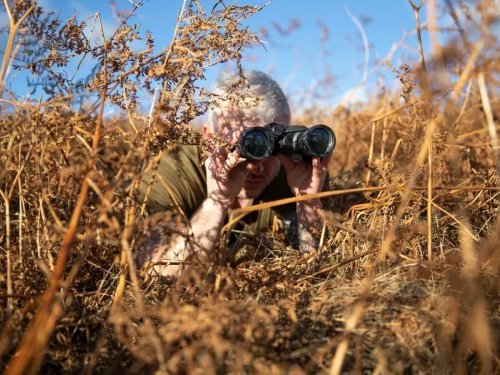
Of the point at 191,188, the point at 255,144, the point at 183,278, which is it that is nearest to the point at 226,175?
the point at 255,144

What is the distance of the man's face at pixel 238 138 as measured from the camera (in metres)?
1.59

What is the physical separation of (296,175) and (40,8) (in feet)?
3.56

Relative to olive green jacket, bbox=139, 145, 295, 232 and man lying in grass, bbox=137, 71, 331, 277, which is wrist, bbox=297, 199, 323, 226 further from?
olive green jacket, bbox=139, 145, 295, 232

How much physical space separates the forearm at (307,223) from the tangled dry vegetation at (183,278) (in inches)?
12.7

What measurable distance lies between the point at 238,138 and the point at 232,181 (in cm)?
18

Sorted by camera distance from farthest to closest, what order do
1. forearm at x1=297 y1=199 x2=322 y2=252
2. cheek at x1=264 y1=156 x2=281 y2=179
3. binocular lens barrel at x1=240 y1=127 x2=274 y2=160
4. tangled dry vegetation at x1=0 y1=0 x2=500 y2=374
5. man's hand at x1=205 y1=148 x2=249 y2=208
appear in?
cheek at x1=264 y1=156 x2=281 y2=179 → forearm at x1=297 y1=199 x2=322 y2=252 → man's hand at x1=205 y1=148 x2=249 y2=208 → binocular lens barrel at x1=240 y1=127 x2=274 y2=160 → tangled dry vegetation at x1=0 y1=0 x2=500 y2=374

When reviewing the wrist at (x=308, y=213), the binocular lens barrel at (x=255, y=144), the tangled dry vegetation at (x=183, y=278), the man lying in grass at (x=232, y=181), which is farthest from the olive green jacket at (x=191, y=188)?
the tangled dry vegetation at (x=183, y=278)

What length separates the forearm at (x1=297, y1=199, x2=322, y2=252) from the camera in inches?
66.4

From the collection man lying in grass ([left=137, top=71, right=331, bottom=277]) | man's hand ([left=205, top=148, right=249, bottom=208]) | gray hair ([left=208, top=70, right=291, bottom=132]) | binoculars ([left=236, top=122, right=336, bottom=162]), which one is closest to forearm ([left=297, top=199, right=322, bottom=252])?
man lying in grass ([left=137, top=71, right=331, bottom=277])

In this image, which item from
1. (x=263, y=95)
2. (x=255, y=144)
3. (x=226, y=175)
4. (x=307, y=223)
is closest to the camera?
(x=255, y=144)

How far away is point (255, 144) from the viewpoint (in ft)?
4.74

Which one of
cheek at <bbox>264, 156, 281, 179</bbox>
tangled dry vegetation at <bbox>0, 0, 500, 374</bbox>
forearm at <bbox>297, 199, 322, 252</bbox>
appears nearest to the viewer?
tangled dry vegetation at <bbox>0, 0, 500, 374</bbox>

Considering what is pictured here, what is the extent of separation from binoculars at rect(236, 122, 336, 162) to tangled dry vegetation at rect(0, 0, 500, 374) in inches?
13.0

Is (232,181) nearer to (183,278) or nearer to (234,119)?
(234,119)
